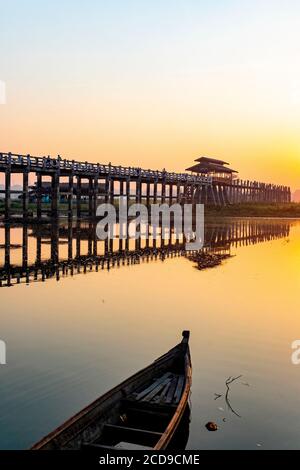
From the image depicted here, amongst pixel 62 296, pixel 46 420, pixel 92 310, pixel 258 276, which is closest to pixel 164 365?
pixel 46 420

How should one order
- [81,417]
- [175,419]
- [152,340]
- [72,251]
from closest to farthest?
1. [81,417]
2. [175,419]
3. [152,340]
4. [72,251]

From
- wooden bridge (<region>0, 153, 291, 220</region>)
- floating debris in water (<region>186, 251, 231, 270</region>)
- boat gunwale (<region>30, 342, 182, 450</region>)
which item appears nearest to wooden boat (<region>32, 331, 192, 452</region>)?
boat gunwale (<region>30, 342, 182, 450</region>)

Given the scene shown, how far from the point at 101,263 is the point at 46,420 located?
1904 cm

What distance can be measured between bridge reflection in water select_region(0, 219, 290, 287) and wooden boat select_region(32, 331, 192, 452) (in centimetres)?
1289

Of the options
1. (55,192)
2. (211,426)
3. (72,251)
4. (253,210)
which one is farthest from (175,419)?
(253,210)

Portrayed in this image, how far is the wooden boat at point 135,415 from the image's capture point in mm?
6438

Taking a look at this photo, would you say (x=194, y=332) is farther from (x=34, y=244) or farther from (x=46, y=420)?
(x=34, y=244)

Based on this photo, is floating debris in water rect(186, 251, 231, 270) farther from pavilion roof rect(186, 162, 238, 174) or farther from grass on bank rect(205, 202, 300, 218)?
pavilion roof rect(186, 162, 238, 174)

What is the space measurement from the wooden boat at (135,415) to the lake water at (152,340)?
599 millimetres

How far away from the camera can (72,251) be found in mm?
31250

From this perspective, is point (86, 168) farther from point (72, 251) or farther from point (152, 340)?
point (152, 340)

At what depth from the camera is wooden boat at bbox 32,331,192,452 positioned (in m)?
6.44

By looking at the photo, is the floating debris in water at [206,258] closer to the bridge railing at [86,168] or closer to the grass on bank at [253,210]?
the bridge railing at [86,168]

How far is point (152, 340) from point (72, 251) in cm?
1875
